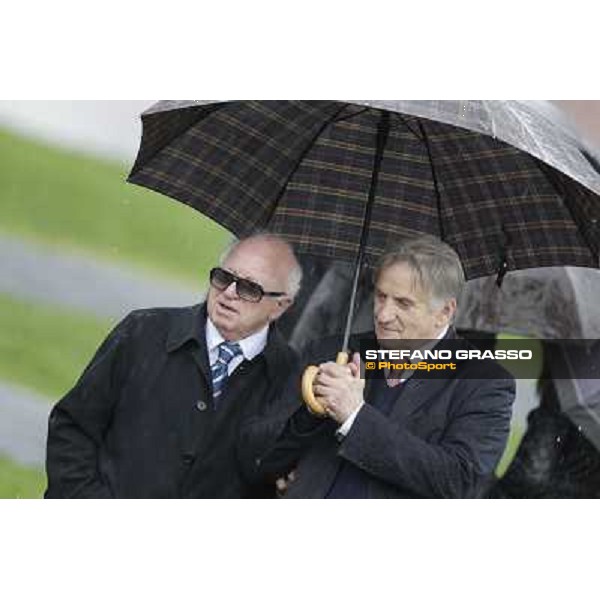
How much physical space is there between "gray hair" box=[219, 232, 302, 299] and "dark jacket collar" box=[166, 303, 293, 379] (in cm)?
13

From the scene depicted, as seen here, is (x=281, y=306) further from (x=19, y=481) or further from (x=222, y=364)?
(x=19, y=481)

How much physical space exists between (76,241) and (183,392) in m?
0.53

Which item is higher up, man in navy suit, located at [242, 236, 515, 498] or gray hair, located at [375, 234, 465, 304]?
gray hair, located at [375, 234, 465, 304]

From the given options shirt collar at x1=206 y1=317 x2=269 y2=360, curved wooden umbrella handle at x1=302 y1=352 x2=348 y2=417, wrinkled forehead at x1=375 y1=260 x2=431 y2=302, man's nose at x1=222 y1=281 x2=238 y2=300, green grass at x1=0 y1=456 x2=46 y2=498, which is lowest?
green grass at x1=0 y1=456 x2=46 y2=498

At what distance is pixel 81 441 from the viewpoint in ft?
17.1

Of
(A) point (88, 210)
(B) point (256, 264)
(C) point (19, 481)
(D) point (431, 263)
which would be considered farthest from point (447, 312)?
(C) point (19, 481)

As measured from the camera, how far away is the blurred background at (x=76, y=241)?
5.16 meters

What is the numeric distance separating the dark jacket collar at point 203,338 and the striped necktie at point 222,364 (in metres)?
0.05

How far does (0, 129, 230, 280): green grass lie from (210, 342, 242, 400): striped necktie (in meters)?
0.24

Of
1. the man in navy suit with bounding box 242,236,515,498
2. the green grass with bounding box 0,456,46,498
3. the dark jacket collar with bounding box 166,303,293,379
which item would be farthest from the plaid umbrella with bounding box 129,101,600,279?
the green grass with bounding box 0,456,46,498

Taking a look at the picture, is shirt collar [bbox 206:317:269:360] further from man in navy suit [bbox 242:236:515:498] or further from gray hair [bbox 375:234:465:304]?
gray hair [bbox 375:234:465:304]

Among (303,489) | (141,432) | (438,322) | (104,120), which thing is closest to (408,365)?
(438,322)

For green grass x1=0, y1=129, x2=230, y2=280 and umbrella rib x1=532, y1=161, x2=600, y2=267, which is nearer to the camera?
umbrella rib x1=532, y1=161, x2=600, y2=267

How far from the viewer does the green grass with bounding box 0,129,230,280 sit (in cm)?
516
